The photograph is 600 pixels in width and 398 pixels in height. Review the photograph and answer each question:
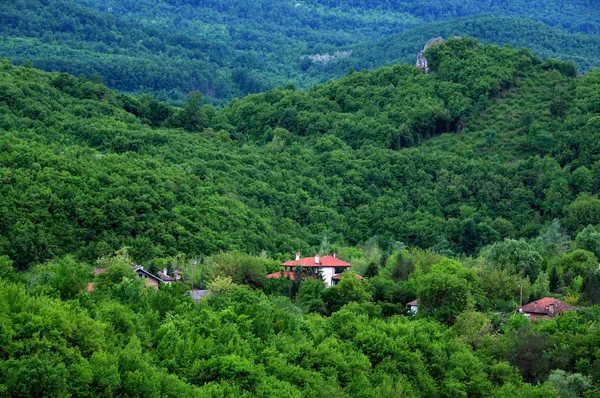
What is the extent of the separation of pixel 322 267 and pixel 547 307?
1460 centimetres

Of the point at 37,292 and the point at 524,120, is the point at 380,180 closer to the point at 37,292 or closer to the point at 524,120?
the point at 524,120

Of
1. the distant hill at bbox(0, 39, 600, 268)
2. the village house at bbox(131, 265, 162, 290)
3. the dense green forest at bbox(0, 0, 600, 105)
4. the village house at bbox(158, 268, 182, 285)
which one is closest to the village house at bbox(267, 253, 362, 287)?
the village house at bbox(158, 268, 182, 285)

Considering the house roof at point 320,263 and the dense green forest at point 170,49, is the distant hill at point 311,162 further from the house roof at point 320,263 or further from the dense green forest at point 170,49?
the dense green forest at point 170,49

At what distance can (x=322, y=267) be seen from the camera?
80.0 metres

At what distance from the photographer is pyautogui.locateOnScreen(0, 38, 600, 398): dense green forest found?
178 feet

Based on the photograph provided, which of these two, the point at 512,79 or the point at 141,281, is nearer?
the point at 141,281

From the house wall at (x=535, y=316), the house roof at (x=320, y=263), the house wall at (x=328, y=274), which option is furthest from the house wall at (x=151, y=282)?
the house wall at (x=535, y=316)

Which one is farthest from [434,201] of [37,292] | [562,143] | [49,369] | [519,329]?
[49,369]

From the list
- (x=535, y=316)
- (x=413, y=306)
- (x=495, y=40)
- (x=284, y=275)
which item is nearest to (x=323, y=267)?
(x=284, y=275)

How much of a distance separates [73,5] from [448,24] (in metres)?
54.3

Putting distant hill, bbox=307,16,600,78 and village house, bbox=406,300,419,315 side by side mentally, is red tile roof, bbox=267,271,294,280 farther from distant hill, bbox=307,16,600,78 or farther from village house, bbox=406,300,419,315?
distant hill, bbox=307,16,600,78

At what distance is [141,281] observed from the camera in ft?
212

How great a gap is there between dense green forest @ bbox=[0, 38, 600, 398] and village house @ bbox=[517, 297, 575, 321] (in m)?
1.80

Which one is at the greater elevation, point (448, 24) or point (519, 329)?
point (519, 329)
